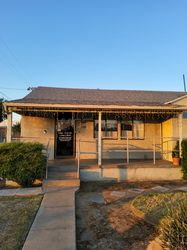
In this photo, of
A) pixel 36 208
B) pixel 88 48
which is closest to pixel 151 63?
pixel 88 48

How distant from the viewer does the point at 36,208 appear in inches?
188

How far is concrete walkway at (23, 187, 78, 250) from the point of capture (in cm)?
305

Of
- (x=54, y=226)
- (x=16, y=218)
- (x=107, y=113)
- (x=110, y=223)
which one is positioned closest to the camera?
(x=54, y=226)

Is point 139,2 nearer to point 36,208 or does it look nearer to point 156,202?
point 156,202

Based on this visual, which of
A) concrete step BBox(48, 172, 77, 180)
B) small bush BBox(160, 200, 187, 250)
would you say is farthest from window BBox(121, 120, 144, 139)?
small bush BBox(160, 200, 187, 250)

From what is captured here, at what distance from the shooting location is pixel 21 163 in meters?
6.79

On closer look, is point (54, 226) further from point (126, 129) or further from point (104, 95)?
point (104, 95)

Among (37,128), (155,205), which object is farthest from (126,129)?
(155,205)

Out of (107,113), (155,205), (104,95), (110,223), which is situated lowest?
(110,223)

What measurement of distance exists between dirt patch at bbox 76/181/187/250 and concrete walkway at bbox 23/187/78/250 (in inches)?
7.7

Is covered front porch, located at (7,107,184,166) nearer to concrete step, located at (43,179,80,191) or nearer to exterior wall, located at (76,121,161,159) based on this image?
exterior wall, located at (76,121,161,159)

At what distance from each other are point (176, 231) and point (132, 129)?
8.67m

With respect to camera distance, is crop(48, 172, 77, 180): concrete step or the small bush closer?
the small bush

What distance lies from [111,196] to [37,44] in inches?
426
